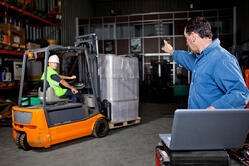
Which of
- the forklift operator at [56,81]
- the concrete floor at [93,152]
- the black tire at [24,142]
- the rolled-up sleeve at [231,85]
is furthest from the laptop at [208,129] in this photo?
the forklift operator at [56,81]

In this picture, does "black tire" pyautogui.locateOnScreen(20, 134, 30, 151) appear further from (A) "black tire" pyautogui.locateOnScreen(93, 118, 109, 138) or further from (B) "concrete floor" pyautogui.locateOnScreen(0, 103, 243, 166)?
(A) "black tire" pyautogui.locateOnScreen(93, 118, 109, 138)

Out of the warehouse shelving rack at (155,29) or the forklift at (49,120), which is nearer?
the forklift at (49,120)

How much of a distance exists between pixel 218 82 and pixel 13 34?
7.61 metres

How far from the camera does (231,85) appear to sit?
139cm

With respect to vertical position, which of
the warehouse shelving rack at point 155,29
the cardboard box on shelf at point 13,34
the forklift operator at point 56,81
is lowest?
the forklift operator at point 56,81

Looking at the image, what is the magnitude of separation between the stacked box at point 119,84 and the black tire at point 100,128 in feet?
1.92

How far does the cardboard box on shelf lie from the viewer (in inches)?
270

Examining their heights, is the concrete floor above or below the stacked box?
below

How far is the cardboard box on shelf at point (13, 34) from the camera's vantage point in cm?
686

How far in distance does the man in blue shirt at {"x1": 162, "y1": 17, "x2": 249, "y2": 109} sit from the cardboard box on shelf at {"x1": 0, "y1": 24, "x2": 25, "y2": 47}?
6.70 m

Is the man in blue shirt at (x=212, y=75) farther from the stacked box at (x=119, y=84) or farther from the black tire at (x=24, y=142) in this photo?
the stacked box at (x=119, y=84)

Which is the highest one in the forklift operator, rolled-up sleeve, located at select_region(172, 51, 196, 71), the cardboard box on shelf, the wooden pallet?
the cardboard box on shelf

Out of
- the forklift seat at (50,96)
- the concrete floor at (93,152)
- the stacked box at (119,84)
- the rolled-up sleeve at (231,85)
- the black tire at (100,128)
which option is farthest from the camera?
the stacked box at (119,84)

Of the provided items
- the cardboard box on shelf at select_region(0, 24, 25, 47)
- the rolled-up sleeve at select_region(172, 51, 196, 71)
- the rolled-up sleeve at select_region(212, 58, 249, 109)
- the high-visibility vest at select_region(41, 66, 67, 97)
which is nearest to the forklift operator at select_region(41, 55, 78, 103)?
the high-visibility vest at select_region(41, 66, 67, 97)
